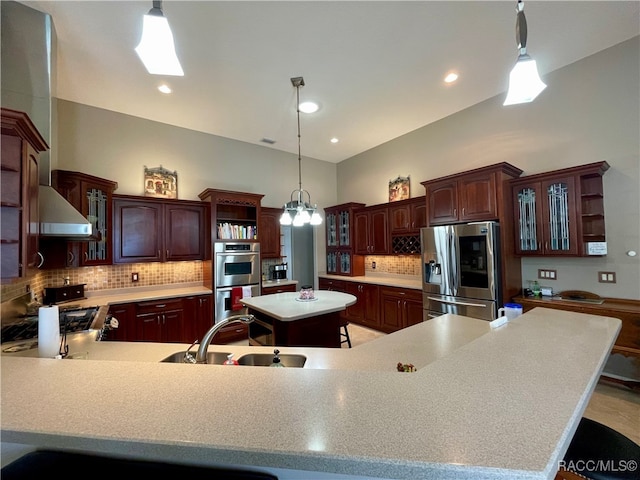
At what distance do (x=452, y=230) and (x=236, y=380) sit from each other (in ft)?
10.9

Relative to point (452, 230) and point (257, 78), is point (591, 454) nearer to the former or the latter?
point (452, 230)

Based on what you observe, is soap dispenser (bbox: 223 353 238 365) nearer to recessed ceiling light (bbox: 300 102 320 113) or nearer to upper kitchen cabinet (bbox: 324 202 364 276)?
recessed ceiling light (bbox: 300 102 320 113)

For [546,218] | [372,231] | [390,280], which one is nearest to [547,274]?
[546,218]

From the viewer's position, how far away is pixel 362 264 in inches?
217

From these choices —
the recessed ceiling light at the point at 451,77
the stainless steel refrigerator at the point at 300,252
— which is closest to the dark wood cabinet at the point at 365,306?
the stainless steel refrigerator at the point at 300,252

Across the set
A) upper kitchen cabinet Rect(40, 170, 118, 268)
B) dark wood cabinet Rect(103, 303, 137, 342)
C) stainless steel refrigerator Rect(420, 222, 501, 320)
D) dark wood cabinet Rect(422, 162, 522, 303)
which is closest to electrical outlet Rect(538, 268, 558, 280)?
dark wood cabinet Rect(422, 162, 522, 303)

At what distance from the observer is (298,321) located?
2.54 meters

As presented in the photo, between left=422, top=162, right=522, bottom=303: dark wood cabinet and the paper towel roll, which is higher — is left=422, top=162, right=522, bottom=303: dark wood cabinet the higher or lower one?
the higher one

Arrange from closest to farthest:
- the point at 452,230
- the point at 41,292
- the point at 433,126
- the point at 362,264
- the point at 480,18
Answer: the point at 480,18
the point at 41,292
the point at 452,230
the point at 433,126
the point at 362,264

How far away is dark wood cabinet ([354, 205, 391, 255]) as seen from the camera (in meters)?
4.83

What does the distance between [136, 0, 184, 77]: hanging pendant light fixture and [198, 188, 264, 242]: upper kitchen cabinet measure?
285 centimetres

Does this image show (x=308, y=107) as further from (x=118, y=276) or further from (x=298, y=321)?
(x=118, y=276)

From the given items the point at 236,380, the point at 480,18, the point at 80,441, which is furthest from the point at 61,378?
→ the point at 480,18

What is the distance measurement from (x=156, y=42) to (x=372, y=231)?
14.0 feet
